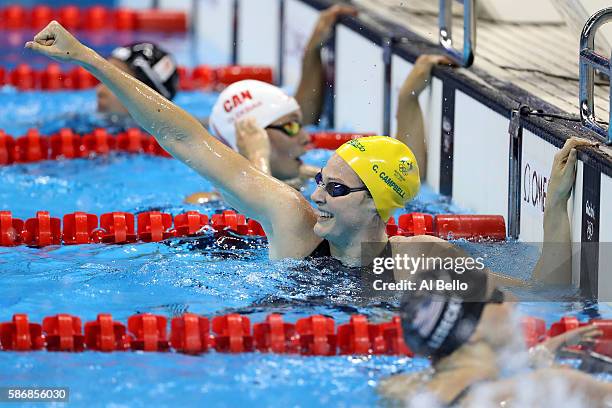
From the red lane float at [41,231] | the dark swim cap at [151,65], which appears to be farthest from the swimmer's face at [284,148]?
the dark swim cap at [151,65]

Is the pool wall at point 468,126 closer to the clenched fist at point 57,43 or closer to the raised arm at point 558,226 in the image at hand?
the raised arm at point 558,226

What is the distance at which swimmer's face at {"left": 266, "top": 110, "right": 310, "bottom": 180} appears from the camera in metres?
5.00

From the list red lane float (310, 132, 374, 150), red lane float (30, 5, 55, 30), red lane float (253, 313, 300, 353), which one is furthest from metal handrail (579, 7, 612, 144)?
red lane float (30, 5, 55, 30)

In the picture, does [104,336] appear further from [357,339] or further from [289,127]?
[289,127]

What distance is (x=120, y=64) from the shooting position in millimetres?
6230

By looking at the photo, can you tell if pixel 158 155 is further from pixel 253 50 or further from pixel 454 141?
pixel 253 50

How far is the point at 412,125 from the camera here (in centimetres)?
533

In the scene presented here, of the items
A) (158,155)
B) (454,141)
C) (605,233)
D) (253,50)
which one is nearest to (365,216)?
(605,233)

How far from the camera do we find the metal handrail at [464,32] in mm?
5035

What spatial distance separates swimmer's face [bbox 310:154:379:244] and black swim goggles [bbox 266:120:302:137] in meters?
1.33

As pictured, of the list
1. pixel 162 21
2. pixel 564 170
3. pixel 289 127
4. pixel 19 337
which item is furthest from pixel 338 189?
pixel 162 21

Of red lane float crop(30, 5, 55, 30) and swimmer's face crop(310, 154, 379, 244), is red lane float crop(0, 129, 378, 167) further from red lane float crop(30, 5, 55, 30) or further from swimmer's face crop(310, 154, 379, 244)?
red lane float crop(30, 5, 55, 30)

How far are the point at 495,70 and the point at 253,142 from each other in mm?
1176

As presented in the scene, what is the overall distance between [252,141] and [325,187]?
4.16ft
